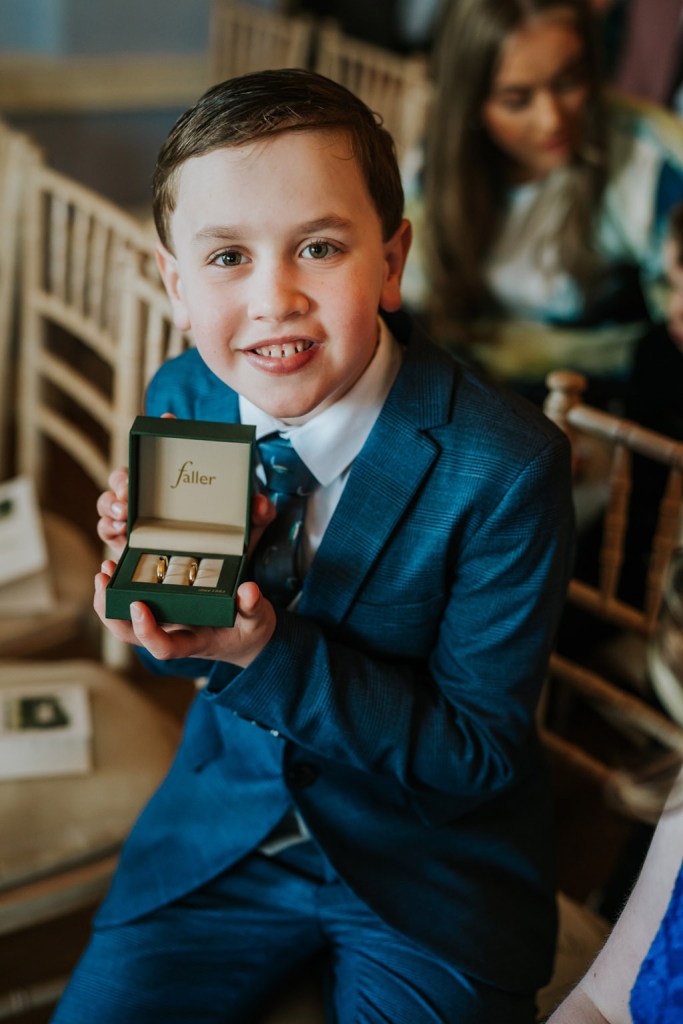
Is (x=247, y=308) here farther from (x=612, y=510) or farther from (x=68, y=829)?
(x=68, y=829)

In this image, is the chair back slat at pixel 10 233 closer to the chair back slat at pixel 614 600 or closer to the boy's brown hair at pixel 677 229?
the chair back slat at pixel 614 600

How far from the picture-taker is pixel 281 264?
0.85 metres

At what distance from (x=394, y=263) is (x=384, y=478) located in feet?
0.63

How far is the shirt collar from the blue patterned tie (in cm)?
1

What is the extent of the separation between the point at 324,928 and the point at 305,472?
0.47 m

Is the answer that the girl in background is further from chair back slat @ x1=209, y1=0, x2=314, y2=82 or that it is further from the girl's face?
chair back slat @ x1=209, y1=0, x2=314, y2=82

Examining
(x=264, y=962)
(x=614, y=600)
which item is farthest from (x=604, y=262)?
(x=264, y=962)

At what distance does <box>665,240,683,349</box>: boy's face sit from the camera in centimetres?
189

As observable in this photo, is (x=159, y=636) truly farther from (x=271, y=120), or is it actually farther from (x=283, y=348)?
(x=271, y=120)

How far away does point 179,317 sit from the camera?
0.99 meters

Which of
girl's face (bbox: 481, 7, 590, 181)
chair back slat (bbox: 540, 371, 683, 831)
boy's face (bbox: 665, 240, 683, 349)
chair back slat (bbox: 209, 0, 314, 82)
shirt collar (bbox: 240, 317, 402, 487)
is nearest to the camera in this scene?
shirt collar (bbox: 240, 317, 402, 487)

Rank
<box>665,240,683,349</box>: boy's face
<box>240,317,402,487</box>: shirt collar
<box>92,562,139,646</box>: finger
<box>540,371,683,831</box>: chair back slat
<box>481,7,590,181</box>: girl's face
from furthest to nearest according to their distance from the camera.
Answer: <box>481,7,590,181</box>: girl's face < <box>665,240,683,349</box>: boy's face < <box>540,371,683,831</box>: chair back slat < <box>240,317,402,487</box>: shirt collar < <box>92,562,139,646</box>: finger

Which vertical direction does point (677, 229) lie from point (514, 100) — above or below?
below

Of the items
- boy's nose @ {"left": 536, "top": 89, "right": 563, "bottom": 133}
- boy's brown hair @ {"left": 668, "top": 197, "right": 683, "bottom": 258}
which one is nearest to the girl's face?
boy's nose @ {"left": 536, "top": 89, "right": 563, "bottom": 133}
